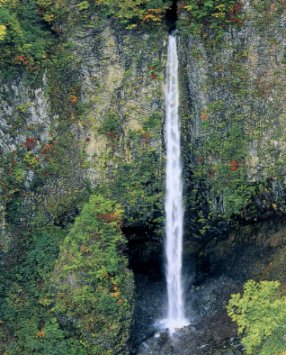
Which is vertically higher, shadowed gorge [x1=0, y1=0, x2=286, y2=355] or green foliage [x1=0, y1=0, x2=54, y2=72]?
green foliage [x1=0, y1=0, x2=54, y2=72]

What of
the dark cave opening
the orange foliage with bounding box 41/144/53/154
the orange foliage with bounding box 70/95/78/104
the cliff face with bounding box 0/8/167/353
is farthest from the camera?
the orange foliage with bounding box 70/95/78/104

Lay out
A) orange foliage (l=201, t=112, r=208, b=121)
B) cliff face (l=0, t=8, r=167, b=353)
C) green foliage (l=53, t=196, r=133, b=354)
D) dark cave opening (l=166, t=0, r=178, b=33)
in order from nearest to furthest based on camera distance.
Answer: green foliage (l=53, t=196, r=133, b=354), cliff face (l=0, t=8, r=167, b=353), dark cave opening (l=166, t=0, r=178, b=33), orange foliage (l=201, t=112, r=208, b=121)

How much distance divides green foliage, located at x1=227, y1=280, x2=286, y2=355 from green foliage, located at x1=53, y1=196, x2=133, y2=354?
4.37 meters

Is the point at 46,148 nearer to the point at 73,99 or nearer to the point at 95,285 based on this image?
the point at 73,99

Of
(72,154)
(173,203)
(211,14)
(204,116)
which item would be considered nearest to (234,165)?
(204,116)

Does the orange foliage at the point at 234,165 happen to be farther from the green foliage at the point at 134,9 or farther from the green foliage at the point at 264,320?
the green foliage at the point at 134,9

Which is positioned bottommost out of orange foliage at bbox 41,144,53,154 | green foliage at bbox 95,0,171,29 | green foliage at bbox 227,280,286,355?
green foliage at bbox 227,280,286,355

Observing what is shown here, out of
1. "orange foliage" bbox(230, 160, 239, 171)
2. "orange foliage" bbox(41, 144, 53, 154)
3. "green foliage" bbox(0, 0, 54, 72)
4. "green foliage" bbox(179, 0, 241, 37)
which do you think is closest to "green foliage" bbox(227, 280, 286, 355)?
"orange foliage" bbox(230, 160, 239, 171)

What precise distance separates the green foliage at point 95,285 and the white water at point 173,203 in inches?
130

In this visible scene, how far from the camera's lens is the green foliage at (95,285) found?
68.1ft

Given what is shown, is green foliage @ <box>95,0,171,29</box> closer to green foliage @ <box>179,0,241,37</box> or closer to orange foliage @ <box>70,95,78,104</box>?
green foliage @ <box>179,0,241,37</box>

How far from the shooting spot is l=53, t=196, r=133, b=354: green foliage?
20.8m

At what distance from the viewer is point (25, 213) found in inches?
910

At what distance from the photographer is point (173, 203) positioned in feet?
80.4
